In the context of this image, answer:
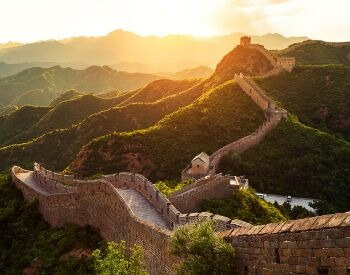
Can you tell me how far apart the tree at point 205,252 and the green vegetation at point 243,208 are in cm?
1780

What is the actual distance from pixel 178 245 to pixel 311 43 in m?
106

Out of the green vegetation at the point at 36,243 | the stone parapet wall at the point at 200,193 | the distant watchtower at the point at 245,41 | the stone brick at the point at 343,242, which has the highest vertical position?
the distant watchtower at the point at 245,41

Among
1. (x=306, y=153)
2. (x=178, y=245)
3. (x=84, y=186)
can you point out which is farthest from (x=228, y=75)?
(x=178, y=245)

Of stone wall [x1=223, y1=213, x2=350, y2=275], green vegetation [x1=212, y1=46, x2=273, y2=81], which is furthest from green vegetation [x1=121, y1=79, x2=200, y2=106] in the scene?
stone wall [x1=223, y1=213, x2=350, y2=275]

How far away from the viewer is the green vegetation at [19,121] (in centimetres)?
13404

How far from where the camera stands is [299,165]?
51.5 m

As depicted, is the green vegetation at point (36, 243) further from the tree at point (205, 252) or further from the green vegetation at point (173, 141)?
the green vegetation at point (173, 141)

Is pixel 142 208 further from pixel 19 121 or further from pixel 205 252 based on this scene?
pixel 19 121

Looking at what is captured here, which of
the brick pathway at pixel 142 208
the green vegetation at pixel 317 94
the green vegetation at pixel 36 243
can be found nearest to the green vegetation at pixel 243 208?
the brick pathway at pixel 142 208

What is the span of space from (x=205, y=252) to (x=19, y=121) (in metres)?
136

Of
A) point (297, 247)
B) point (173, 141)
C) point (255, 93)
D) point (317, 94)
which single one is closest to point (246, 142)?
point (173, 141)

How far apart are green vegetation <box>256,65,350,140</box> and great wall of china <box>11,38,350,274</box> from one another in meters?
14.5

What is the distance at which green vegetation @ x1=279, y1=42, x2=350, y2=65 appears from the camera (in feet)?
323

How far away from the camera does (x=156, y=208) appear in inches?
1042
